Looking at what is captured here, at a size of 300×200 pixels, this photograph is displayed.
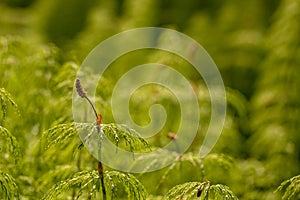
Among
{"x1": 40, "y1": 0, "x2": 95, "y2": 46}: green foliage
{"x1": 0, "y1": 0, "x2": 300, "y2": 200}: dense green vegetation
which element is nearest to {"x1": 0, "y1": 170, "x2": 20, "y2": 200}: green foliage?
{"x1": 0, "y1": 0, "x2": 300, "y2": 200}: dense green vegetation

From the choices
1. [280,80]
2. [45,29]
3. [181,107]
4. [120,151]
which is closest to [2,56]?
[120,151]

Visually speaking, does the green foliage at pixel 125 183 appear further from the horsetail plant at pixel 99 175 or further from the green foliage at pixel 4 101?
the green foliage at pixel 4 101

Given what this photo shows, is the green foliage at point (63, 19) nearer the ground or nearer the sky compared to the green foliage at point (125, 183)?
nearer the sky

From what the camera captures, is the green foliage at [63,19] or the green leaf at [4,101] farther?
the green foliage at [63,19]

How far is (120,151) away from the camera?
0.88 metres

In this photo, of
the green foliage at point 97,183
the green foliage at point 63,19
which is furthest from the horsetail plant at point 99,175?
the green foliage at point 63,19

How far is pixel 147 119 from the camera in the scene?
1195mm

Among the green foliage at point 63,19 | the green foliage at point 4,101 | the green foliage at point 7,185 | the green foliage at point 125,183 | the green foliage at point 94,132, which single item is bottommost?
the green foliage at point 125,183

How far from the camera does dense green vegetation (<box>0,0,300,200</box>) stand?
0.69 meters

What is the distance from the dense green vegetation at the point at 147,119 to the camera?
69cm

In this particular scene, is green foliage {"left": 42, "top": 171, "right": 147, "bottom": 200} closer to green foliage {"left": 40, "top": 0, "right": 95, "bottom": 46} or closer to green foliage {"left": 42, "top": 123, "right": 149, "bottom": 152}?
green foliage {"left": 42, "top": 123, "right": 149, "bottom": 152}

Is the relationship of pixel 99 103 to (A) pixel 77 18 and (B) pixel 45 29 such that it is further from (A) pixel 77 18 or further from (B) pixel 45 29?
(A) pixel 77 18

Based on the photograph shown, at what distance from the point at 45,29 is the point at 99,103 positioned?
2.04 m

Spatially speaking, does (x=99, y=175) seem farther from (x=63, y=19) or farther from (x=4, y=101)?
(x=63, y=19)
